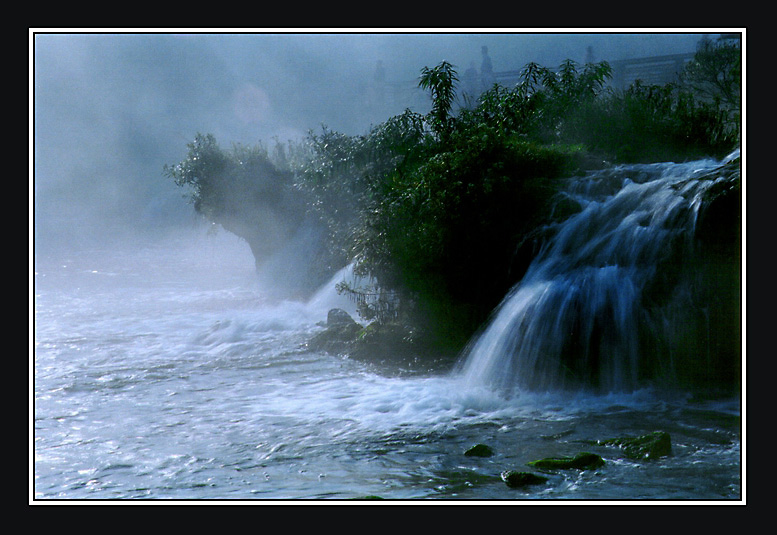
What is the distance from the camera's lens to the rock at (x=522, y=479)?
5.68m

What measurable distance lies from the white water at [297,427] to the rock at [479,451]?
10 centimetres

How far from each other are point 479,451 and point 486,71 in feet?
15.1

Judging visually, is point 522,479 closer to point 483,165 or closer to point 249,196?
point 483,165

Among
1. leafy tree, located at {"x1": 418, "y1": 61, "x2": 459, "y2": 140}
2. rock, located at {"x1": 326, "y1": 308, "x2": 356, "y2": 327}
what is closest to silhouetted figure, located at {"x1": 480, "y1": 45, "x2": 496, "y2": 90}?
leafy tree, located at {"x1": 418, "y1": 61, "x2": 459, "y2": 140}

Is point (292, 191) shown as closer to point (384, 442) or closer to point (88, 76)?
point (88, 76)

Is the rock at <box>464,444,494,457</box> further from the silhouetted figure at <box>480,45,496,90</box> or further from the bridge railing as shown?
the bridge railing

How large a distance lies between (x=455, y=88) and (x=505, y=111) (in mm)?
1556

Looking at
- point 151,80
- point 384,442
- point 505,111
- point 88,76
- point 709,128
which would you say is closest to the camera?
point 384,442

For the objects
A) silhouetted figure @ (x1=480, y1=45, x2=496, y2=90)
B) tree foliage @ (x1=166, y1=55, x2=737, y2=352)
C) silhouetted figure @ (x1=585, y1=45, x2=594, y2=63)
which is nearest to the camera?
silhouetted figure @ (x1=585, y1=45, x2=594, y2=63)

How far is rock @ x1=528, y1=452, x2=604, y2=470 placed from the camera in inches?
234

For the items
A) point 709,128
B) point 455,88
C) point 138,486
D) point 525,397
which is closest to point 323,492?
point 138,486

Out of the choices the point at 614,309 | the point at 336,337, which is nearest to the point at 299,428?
the point at 614,309

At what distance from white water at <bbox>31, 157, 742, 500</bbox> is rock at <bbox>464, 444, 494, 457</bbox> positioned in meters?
0.10

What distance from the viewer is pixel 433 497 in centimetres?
553
